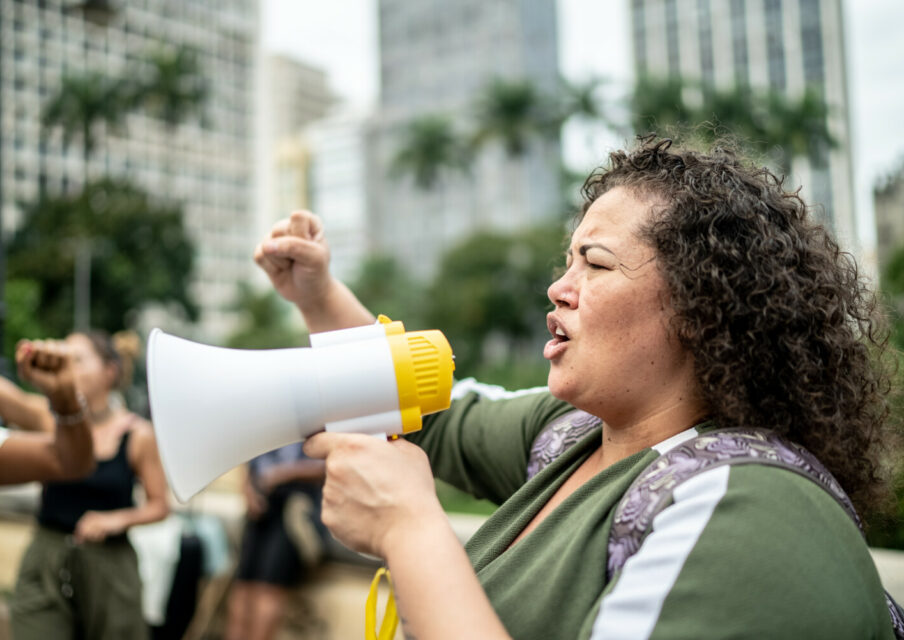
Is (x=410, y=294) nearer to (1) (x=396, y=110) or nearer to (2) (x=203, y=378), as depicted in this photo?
(1) (x=396, y=110)

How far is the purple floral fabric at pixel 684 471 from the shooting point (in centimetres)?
105

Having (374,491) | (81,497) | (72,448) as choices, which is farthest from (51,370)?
(374,491)

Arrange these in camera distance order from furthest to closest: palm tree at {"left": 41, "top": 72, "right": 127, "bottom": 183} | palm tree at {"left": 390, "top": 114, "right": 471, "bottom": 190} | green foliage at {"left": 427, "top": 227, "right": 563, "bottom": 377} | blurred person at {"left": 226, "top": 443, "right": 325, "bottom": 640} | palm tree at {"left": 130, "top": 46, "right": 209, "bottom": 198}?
palm tree at {"left": 390, "top": 114, "right": 471, "bottom": 190} < palm tree at {"left": 130, "top": 46, "right": 209, "bottom": 198} < palm tree at {"left": 41, "top": 72, "right": 127, "bottom": 183} < green foliage at {"left": 427, "top": 227, "right": 563, "bottom": 377} < blurred person at {"left": 226, "top": 443, "right": 325, "bottom": 640}

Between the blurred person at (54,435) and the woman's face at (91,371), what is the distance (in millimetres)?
1095

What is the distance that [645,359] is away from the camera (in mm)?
1234

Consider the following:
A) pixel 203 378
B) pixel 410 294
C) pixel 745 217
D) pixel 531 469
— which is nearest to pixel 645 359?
pixel 745 217

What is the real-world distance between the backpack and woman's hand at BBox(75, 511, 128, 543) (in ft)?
9.14

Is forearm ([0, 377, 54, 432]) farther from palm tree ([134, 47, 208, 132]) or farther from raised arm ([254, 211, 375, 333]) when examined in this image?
palm tree ([134, 47, 208, 132])

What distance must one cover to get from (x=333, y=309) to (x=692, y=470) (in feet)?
3.35

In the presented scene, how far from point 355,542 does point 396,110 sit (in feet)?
268

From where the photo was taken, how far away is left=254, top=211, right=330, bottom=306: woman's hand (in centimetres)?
178

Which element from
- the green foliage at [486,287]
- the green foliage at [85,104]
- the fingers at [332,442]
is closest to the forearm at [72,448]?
the fingers at [332,442]

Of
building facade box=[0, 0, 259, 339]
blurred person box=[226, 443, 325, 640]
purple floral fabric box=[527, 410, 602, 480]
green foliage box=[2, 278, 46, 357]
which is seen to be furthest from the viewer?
building facade box=[0, 0, 259, 339]

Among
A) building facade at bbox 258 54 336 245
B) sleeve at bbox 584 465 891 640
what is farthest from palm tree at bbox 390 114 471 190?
sleeve at bbox 584 465 891 640
